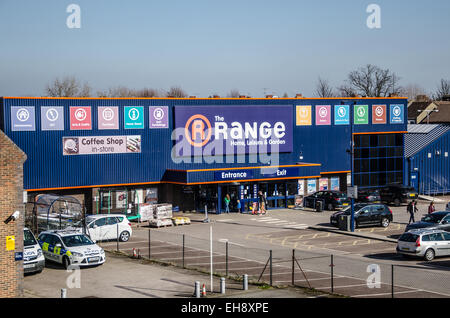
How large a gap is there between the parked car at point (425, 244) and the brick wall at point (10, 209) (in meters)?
17.1

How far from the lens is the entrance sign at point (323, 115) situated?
51375 mm

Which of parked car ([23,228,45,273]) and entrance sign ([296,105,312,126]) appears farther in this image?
entrance sign ([296,105,312,126])

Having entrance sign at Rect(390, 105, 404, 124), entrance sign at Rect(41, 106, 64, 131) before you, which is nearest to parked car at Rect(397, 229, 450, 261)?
entrance sign at Rect(41, 106, 64, 131)

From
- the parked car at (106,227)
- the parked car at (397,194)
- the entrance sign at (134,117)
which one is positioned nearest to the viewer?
the parked car at (106,227)

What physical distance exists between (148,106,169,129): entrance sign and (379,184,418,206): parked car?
18335 mm

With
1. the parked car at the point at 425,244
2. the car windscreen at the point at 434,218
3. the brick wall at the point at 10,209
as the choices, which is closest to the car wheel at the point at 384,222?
the car windscreen at the point at 434,218

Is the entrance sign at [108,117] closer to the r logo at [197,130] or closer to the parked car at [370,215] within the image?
the r logo at [197,130]

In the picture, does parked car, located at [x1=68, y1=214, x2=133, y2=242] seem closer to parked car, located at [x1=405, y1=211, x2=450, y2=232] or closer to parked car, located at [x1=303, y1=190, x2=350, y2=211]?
parked car, located at [x1=405, y1=211, x2=450, y2=232]

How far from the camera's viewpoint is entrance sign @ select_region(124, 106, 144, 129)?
144 ft

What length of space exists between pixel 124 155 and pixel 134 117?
8.93 ft

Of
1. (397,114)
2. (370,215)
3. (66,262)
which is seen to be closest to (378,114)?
(397,114)
